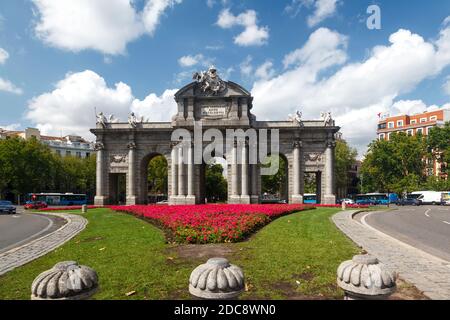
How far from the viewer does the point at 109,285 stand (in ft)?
25.7

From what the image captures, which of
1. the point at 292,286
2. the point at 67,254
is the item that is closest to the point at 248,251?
the point at 292,286

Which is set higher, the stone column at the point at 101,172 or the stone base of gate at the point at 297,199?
the stone column at the point at 101,172

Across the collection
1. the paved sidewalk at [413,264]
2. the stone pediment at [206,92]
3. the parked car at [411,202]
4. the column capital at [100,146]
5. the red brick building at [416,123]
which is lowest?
the parked car at [411,202]

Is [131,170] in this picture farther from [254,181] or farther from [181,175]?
[254,181]

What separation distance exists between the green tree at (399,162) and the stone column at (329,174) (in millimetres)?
33718

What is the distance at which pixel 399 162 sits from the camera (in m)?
69.1

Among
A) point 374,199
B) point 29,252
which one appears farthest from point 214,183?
point 29,252

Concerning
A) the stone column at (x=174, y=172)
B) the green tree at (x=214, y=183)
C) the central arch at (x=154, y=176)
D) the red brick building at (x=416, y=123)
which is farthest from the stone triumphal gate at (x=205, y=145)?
the red brick building at (x=416, y=123)

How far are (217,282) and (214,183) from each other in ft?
243

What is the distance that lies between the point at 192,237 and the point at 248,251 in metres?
2.92

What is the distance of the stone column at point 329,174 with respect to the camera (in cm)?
3972

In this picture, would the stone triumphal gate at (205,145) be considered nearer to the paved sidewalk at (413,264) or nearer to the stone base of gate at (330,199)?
the stone base of gate at (330,199)

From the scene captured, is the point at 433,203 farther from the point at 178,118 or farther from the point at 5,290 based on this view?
the point at 5,290

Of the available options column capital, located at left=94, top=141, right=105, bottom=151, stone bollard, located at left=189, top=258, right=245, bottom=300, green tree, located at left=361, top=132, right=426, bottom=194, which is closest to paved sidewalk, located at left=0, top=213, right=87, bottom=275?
stone bollard, located at left=189, top=258, right=245, bottom=300
